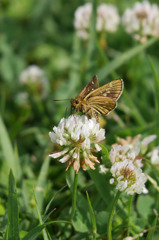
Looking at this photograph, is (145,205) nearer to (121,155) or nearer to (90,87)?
(121,155)

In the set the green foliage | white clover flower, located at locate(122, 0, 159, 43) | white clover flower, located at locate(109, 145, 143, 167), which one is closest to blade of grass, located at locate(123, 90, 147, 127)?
the green foliage

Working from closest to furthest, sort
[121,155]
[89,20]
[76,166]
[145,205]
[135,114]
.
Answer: [76,166], [121,155], [145,205], [135,114], [89,20]

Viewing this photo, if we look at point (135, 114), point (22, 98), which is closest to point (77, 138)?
point (135, 114)

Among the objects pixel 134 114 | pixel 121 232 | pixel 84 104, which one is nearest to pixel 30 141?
pixel 134 114

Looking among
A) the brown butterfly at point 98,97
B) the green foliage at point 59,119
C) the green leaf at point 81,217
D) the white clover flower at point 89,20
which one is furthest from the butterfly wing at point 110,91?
the white clover flower at point 89,20

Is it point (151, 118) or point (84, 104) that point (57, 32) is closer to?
point (151, 118)

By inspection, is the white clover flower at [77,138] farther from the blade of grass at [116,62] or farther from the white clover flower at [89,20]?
the white clover flower at [89,20]
